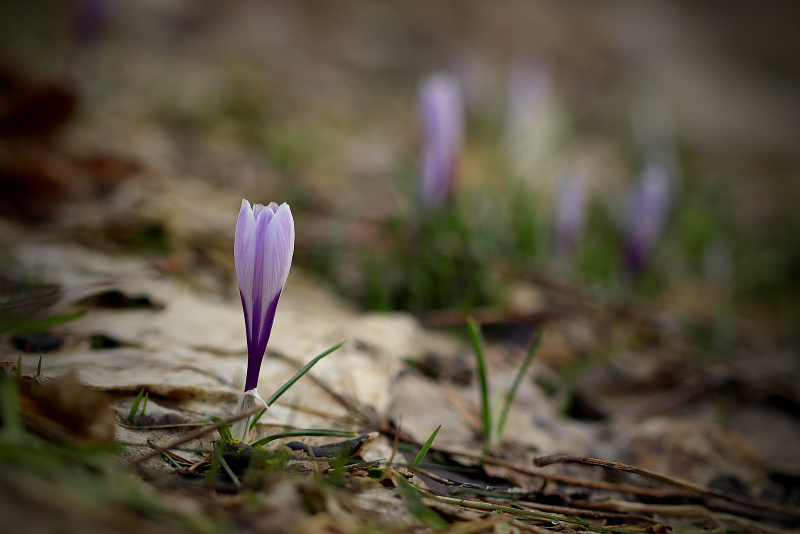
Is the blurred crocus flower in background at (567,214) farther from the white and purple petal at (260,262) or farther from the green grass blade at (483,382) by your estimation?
the white and purple petal at (260,262)

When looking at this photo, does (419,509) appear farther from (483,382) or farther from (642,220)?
(642,220)

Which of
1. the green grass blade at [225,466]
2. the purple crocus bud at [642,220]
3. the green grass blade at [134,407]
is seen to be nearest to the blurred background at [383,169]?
the purple crocus bud at [642,220]

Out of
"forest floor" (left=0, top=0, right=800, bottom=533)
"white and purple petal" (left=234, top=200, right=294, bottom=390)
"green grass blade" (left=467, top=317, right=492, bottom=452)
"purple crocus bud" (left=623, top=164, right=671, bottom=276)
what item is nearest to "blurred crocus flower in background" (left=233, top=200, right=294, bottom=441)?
"white and purple petal" (left=234, top=200, right=294, bottom=390)

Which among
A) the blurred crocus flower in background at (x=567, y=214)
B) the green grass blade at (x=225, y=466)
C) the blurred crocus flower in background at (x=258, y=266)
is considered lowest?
the green grass blade at (x=225, y=466)

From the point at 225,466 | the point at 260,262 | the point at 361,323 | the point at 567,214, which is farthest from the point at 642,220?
the point at 225,466

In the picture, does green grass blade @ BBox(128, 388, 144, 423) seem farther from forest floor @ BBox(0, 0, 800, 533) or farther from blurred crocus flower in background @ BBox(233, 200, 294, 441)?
Result: blurred crocus flower in background @ BBox(233, 200, 294, 441)

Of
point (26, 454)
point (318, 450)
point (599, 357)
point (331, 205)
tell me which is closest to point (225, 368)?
point (318, 450)
